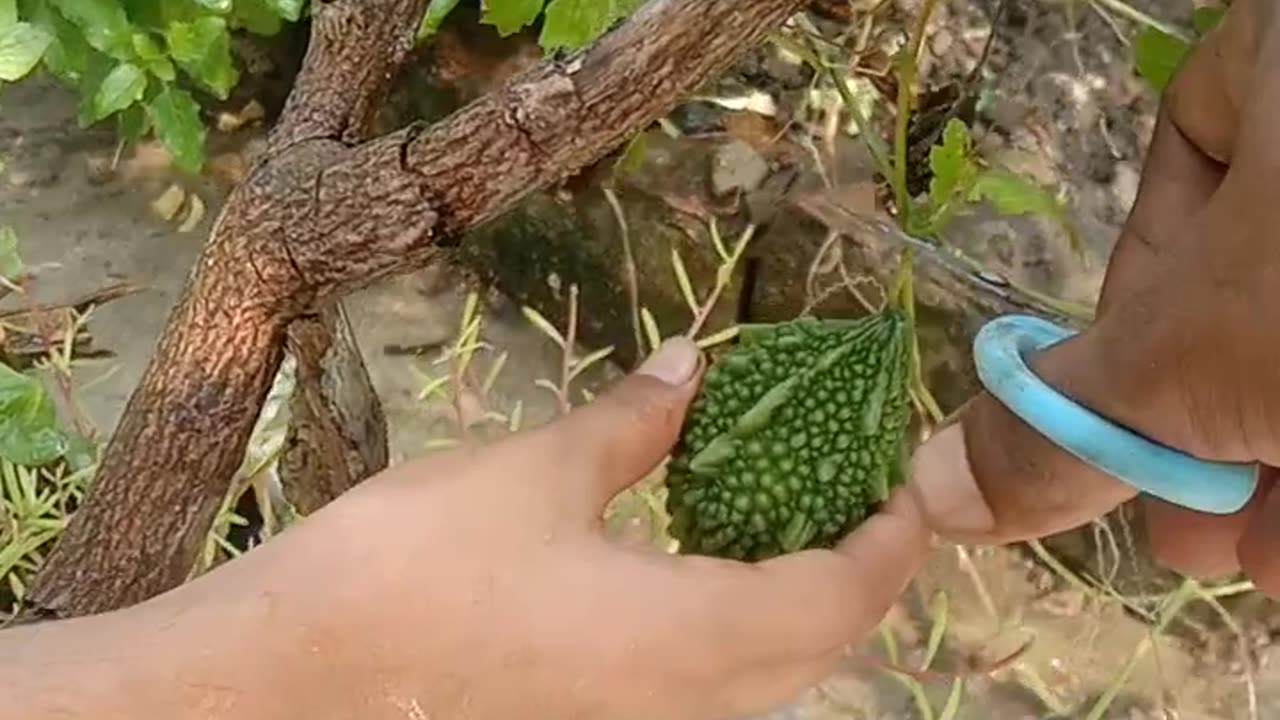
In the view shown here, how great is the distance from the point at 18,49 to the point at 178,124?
10.5 inches

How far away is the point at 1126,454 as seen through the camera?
798 mm

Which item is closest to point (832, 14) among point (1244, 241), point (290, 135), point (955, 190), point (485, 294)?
point (485, 294)

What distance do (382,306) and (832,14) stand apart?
1.71 feet

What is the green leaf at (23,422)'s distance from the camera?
113 centimetres

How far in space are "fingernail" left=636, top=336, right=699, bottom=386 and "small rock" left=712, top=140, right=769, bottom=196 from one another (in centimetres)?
70

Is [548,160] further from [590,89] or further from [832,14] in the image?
[832,14]

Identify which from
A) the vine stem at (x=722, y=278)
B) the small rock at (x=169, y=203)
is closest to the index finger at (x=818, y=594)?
the vine stem at (x=722, y=278)

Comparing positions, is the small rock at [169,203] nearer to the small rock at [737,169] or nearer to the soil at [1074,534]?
the soil at [1074,534]

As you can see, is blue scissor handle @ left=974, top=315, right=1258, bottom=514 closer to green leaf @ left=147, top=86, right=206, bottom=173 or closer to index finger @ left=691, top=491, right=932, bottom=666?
index finger @ left=691, top=491, right=932, bottom=666

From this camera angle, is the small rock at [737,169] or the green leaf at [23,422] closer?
the green leaf at [23,422]

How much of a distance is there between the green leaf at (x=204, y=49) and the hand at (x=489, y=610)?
2.13ft

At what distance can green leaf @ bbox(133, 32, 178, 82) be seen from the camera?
1321 millimetres

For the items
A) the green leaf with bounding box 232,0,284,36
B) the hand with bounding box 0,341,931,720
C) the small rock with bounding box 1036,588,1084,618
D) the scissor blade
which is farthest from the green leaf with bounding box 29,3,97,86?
the small rock with bounding box 1036,588,1084,618

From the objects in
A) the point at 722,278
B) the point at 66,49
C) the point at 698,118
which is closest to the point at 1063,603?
the point at 722,278
